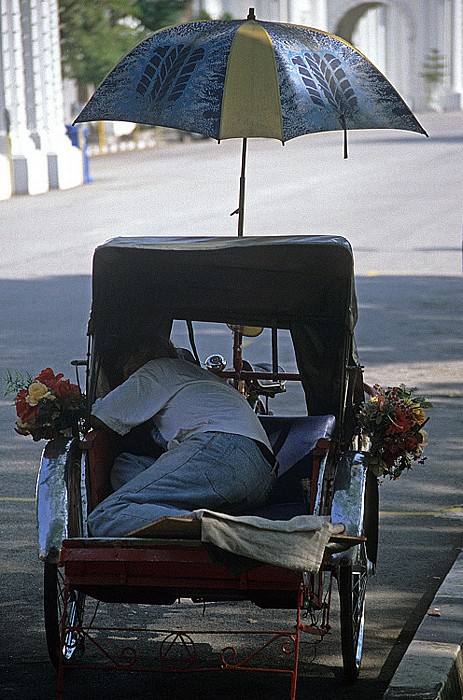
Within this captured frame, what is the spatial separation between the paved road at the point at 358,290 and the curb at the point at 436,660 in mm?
155

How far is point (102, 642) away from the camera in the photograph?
5160 mm

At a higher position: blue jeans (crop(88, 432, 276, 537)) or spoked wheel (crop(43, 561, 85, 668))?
blue jeans (crop(88, 432, 276, 537))

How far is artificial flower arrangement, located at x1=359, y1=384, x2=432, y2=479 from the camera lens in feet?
16.4

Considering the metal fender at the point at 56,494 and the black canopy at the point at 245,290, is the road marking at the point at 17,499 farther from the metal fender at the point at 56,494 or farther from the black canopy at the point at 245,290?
the metal fender at the point at 56,494

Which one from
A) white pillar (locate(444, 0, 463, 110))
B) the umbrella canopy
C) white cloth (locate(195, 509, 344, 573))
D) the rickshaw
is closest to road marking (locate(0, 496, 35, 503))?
the rickshaw

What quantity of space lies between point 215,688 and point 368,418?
119 cm

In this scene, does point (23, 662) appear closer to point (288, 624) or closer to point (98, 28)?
point (288, 624)

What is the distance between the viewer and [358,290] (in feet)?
47.4

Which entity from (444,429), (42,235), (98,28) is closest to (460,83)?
(98,28)

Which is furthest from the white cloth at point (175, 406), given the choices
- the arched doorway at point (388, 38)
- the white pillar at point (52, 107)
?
the arched doorway at point (388, 38)

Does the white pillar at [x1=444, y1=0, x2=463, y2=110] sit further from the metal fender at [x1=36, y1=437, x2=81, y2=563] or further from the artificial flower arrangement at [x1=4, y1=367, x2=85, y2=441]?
the metal fender at [x1=36, y1=437, x2=81, y2=563]

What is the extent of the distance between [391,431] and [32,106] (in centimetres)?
2772

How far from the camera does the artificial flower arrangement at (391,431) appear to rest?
500 cm

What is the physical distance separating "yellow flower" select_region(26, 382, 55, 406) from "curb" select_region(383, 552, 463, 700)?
171cm
